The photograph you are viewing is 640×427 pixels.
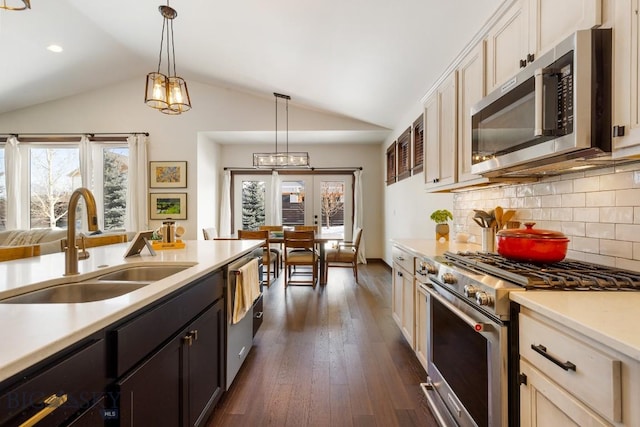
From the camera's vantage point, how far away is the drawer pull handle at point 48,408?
0.57 metres

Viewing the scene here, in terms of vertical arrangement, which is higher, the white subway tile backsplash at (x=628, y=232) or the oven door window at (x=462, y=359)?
the white subway tile backsplash at (x=628, y=232)

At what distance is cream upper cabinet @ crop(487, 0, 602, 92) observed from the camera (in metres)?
1.09

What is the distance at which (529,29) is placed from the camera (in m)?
1.38

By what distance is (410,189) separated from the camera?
13.5 ft

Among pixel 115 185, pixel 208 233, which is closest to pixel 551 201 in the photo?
pixel 208 233

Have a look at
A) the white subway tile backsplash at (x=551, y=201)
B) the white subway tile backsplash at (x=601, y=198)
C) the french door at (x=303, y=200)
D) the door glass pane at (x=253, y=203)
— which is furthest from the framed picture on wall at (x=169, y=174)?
the white subway tile backsplash at (x=601, y=198)

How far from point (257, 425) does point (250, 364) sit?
2.12ft

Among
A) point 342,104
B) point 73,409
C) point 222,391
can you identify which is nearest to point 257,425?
point 222,391

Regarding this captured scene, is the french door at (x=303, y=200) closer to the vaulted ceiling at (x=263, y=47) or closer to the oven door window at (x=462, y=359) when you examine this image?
the vaulted ceiling at (x=263, y=47)

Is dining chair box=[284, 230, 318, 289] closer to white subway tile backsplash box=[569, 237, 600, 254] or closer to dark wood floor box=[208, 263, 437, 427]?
dark wood floor box=[208, 263, 437, 427]

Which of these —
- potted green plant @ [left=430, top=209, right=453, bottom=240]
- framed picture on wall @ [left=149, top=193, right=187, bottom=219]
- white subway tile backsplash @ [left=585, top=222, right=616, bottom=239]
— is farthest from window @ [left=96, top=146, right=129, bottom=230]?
white subway tile backsplash @ [left=585, top=222, right=616, bottom=239]

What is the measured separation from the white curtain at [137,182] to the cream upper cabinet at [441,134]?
492 centimetres

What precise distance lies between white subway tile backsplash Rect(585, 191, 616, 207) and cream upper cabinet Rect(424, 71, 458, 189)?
837 millimetres

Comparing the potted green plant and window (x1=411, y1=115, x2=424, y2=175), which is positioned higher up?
window (x1=411, y1=115, x2=424, y2=175)
